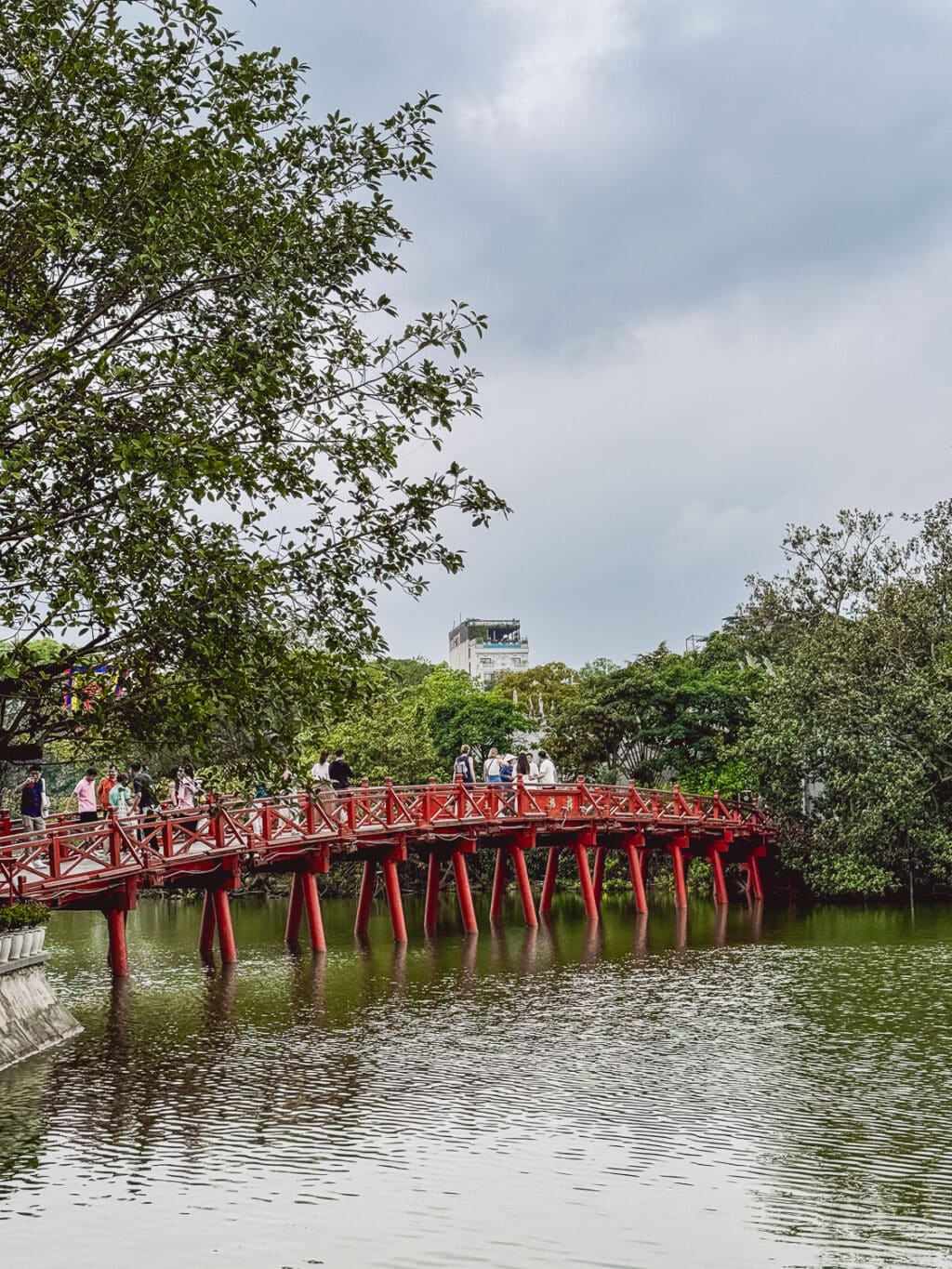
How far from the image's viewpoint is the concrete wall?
16422mm

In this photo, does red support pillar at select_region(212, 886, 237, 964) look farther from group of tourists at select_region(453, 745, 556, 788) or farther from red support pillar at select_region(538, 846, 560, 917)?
red support pillar at select_region(538, 846, 560, 917)

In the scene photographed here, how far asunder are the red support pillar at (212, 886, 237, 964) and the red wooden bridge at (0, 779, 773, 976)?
0.03 meters

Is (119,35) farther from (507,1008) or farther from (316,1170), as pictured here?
(507,1008)

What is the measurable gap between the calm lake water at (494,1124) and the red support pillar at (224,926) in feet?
10.7

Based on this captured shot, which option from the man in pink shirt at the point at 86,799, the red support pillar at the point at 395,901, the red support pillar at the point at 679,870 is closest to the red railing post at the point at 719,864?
the red support pillar at the point at 679,870

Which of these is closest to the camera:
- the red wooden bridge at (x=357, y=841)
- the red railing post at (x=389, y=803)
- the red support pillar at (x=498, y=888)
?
the red wooden bridge at (x=357, y=841)

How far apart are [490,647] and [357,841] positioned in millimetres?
118144

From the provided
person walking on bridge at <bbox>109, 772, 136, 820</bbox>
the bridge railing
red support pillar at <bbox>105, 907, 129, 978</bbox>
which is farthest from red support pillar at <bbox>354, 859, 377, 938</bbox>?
red support pillar at <bbox>105, 907, 129, 978</bbox>

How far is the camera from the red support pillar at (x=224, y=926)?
27516 millimetres

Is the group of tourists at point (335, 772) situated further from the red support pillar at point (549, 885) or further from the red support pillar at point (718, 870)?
the red support pillar at point (718, 870)

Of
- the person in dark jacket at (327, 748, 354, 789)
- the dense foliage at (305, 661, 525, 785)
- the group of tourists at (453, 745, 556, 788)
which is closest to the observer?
the person in dark jacket at (327, 748, 354, 789)

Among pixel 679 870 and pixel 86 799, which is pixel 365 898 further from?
pixel 86 799

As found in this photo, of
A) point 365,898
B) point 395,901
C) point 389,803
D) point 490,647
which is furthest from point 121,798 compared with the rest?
point 490,647

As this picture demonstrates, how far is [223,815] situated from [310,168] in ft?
44.0
